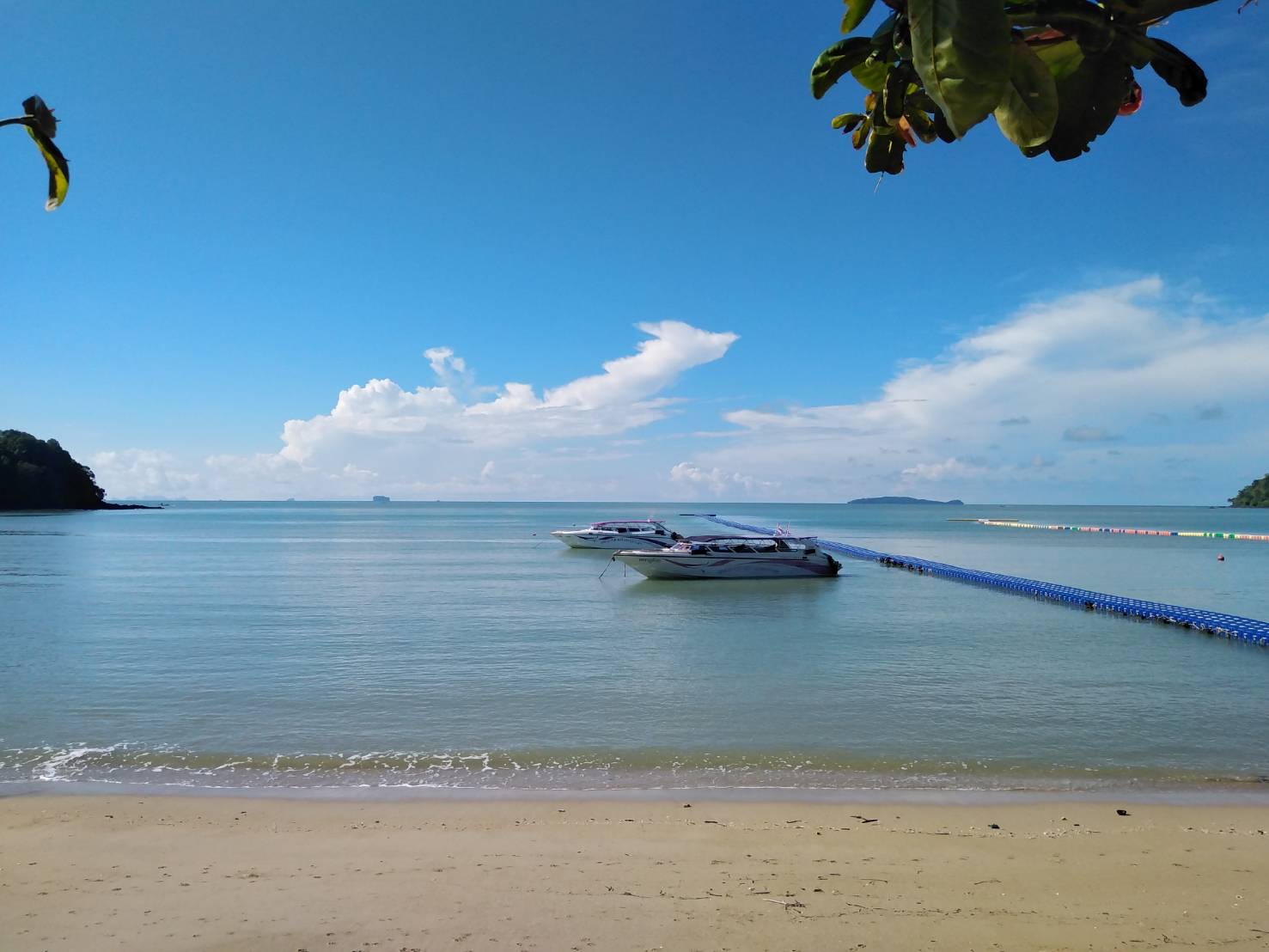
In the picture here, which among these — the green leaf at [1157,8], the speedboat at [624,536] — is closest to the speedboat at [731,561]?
the speedboat at [624,536]

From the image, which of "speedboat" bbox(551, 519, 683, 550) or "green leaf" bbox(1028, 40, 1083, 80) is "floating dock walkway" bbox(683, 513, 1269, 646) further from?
"green leaf" bbox(1028, 40, 1083, 80)

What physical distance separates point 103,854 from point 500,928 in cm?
482

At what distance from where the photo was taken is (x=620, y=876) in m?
8.01

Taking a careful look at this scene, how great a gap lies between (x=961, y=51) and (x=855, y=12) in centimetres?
51

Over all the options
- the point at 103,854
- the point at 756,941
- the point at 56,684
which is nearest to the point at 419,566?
the point at 56,684

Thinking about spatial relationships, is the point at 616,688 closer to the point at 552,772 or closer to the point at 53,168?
the point at 552,772

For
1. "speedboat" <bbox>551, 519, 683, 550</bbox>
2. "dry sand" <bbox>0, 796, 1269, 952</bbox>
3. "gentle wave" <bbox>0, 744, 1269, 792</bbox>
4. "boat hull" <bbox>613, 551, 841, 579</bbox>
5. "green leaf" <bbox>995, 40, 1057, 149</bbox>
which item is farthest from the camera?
"speedboat" <bbox>551, 519, 683, 550</bbox>

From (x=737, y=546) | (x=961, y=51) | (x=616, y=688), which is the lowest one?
(x=616, y=688)

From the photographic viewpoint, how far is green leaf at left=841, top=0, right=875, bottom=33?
5.11 ft

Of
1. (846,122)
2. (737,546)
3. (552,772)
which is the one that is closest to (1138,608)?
(737,546)

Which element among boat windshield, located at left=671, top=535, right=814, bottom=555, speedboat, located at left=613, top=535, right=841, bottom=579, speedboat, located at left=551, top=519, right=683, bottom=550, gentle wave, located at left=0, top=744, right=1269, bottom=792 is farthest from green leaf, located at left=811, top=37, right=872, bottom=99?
speedboat, located at left=551, top=519, right=683, bottom=550

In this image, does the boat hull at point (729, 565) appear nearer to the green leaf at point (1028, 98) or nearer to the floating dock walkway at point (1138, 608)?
the floating dock walkway at point (1138, 608)

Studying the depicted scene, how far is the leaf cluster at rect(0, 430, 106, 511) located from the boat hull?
5726 inches

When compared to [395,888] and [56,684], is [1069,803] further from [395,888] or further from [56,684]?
[56,684]
